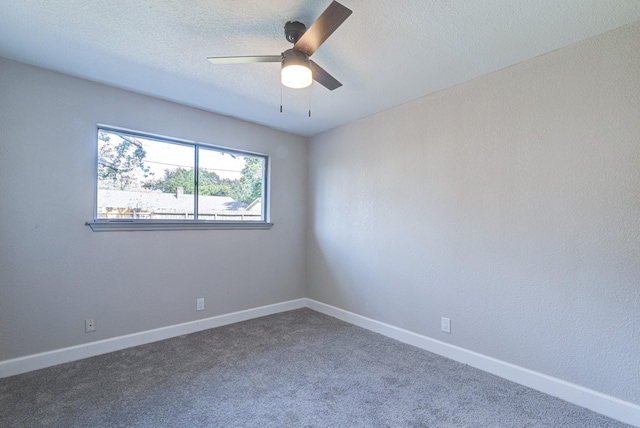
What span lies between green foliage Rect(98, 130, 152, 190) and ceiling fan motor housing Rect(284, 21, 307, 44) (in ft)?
6.53

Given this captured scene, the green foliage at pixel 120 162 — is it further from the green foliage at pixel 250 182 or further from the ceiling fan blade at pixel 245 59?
the ceiling fan blade at pixel 245 59

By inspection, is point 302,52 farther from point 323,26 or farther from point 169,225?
point 169,225

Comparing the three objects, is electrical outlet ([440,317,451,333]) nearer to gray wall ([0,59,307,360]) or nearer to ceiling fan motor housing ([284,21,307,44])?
gray wall ([0,59,307,360])

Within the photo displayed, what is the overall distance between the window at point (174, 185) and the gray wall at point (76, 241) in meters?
0.12

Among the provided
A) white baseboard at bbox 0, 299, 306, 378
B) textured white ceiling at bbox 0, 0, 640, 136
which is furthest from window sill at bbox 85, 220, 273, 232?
textured white ceiling at bbox 0, 0, 640, 136

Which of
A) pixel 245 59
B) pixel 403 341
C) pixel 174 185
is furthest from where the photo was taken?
pixel 174 185

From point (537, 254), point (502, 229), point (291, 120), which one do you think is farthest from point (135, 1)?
point (537, 254)

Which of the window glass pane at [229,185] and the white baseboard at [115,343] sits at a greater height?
the window glass pane at [229,185]

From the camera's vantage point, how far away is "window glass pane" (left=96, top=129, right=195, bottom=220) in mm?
2744

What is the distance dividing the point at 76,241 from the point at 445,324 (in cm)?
332

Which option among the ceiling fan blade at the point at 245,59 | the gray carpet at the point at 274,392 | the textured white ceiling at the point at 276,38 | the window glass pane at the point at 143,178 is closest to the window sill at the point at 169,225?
the window glass pane at the point at 143,178

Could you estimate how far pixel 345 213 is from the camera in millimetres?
3629

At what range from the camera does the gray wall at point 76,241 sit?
7.47 feet

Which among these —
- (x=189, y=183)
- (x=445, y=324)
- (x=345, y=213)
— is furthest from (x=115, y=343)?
(x=445, y=324)
